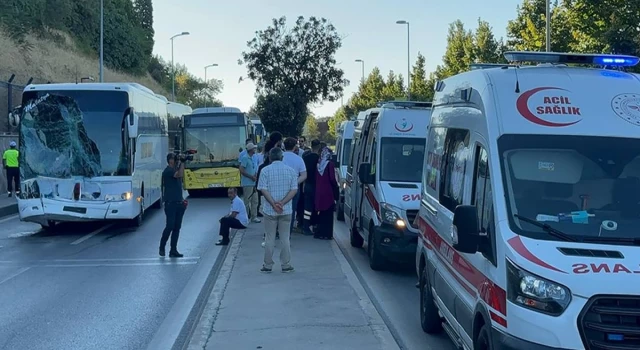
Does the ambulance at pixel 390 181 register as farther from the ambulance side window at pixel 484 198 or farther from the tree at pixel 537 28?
the tree at pixel 537 28

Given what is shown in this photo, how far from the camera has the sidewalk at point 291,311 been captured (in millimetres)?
7953

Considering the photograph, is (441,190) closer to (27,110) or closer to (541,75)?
(541,75)

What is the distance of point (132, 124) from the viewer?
699 inches

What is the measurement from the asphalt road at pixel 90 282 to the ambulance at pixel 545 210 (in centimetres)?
385

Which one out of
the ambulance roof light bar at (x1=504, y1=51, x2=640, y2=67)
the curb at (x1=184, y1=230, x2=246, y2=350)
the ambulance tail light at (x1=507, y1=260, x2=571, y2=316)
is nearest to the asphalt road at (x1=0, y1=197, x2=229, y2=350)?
the curb at (x1=184, y1=230, x2=246, y2=350)

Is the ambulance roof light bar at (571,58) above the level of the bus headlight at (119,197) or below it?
above

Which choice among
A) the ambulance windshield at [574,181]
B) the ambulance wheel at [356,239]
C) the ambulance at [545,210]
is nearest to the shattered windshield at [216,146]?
the ambulance wheel at [356,239]

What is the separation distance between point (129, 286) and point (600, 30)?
16.4 m

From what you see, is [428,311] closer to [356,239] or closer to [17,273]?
[356,239]

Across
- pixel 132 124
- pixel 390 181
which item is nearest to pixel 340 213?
pixel 132 124

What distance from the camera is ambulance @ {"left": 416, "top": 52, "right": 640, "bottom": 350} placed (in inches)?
201

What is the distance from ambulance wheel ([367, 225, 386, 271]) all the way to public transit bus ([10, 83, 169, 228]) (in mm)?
7151

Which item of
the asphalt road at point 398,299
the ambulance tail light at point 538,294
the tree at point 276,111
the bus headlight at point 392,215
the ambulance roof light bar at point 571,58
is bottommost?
the asphalt road at point 398,299

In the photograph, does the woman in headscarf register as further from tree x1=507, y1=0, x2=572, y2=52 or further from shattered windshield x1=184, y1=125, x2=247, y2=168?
tree x1=507, y1=0, x2=572, y2=52
